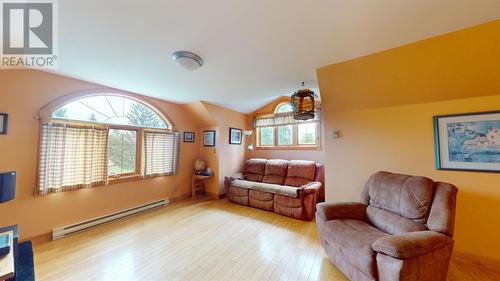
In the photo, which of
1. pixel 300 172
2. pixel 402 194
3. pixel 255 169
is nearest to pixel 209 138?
pixel 255 169

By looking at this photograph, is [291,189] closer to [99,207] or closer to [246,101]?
[246,101]

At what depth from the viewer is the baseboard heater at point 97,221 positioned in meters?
2.49

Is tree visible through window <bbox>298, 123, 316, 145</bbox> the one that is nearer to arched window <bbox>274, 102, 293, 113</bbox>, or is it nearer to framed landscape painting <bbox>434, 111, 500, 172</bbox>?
arched window <bbox>274, 102, 293, 113</bbox>

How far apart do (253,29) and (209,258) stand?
2552 millimetres

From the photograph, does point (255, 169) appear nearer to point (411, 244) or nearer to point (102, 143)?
point (102, 143)

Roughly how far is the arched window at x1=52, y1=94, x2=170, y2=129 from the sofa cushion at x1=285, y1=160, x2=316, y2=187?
3115mm

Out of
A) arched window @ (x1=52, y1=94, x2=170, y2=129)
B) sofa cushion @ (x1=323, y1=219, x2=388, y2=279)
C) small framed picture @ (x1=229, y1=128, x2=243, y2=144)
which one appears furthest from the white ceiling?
small framed picture @ (x1=229, y1=128, x2=243, y2=144)

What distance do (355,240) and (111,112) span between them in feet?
13.5

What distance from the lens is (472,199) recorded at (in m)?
1.99

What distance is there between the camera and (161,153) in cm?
387

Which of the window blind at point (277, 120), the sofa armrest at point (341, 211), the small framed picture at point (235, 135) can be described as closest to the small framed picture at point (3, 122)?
the small framed picture at point (235, 135)

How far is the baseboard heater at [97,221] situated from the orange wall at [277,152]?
2747 mm

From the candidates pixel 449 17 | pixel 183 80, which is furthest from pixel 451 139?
pixel 183 80

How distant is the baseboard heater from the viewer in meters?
2.49
